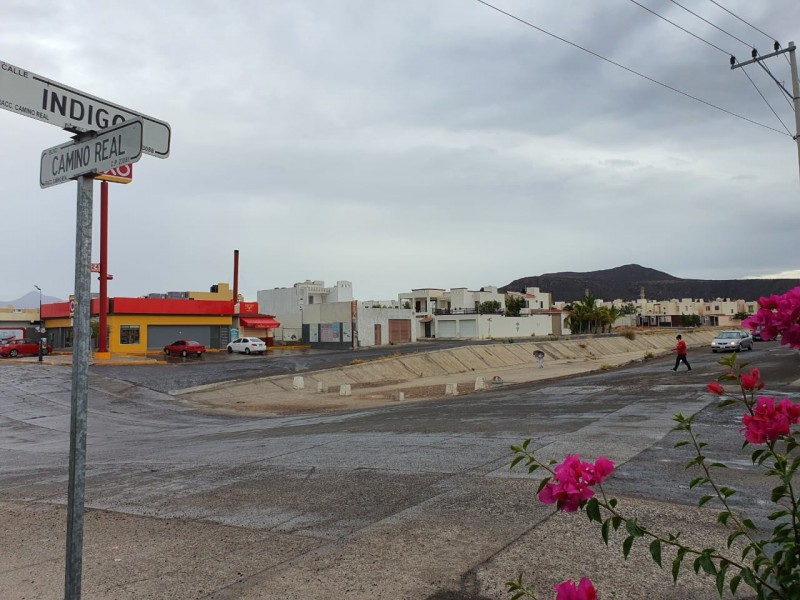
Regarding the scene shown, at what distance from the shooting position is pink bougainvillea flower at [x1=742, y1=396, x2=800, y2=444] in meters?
2.35

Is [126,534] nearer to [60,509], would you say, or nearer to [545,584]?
[60,509]

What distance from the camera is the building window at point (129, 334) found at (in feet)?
175

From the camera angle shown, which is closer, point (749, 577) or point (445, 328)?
point (749, 577)

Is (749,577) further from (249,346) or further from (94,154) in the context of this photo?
(249,346)

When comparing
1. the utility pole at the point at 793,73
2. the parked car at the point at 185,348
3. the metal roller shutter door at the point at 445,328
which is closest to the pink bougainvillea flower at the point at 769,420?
the utility pole at the point at 793,73

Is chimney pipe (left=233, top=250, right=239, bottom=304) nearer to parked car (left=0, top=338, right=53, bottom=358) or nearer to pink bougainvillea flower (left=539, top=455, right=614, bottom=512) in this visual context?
parked car (left=0, top=338, right=53, bottom=358)

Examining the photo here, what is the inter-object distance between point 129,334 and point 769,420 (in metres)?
57.3

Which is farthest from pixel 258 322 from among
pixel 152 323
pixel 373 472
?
pixel 373 472

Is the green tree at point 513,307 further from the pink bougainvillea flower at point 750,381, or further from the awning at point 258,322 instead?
the pink bougainvillea flower at point 750,381

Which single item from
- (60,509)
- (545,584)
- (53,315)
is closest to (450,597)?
(545,584)

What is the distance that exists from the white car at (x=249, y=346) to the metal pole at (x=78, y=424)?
51.7 meters

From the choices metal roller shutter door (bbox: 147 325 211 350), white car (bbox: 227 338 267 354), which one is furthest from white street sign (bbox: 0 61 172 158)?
metal roller shutter door (bbox: 147 325 211 350)

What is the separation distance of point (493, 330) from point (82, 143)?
270ft

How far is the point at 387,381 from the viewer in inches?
1483
